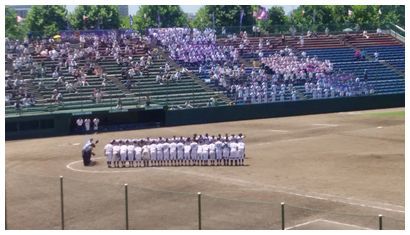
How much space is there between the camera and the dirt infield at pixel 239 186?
21000 mm

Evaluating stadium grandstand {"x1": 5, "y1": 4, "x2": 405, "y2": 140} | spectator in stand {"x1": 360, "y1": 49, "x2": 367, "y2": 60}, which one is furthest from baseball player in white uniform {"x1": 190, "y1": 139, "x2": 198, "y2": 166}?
spectator in stand {"x1": 360, "y1": 49, "x2": 367, "y2": 60}

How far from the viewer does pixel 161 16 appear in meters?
102

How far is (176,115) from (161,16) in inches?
2125

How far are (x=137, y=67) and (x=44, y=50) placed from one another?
688 centimetres

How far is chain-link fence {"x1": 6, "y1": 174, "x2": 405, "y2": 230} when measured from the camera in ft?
66.2

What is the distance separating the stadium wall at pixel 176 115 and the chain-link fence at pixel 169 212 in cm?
1977

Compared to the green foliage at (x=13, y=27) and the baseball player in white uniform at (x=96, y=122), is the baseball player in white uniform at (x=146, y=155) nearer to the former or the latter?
the baseball player in white uniform at (x=96, y=122)

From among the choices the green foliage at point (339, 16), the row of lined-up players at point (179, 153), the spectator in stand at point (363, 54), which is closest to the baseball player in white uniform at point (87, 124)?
the row of lined-up players at point (179, 153)

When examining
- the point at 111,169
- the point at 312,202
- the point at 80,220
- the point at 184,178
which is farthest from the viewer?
the point at 111,169

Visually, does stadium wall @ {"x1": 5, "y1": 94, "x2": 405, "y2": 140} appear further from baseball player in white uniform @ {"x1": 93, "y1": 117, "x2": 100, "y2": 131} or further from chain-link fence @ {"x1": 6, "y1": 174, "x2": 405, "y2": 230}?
chain-link fence @ {"x1": 6, "y1": 174, "x2": 405, "y2": 230}

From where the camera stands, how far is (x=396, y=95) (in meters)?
60.2

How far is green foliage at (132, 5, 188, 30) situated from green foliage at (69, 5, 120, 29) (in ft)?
11.4
